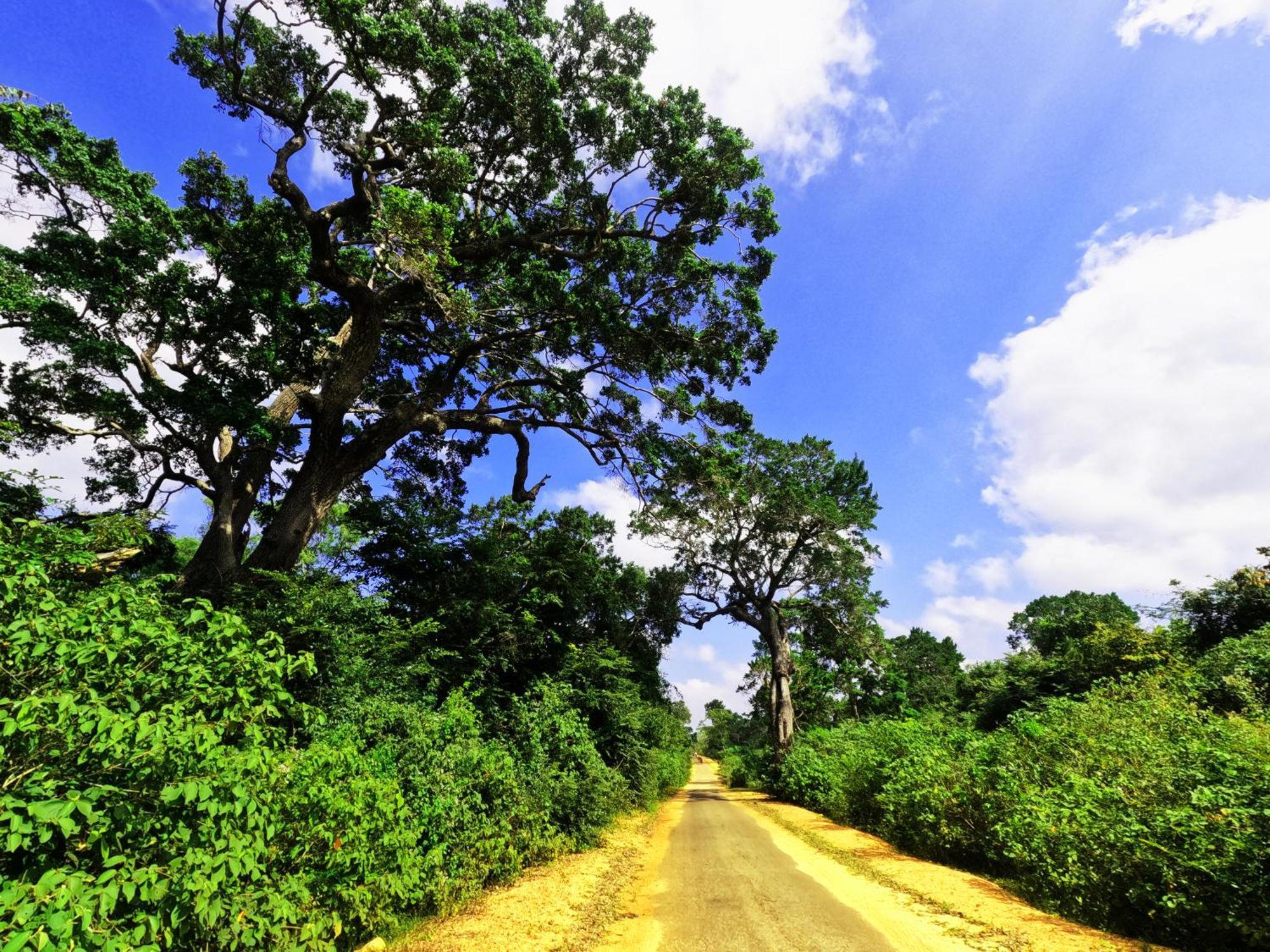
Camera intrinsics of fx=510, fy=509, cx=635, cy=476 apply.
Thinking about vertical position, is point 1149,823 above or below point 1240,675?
below

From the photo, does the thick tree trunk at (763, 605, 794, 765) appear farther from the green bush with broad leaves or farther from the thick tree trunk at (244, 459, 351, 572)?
the thick tree trunk at (244, 459, 351, 572)

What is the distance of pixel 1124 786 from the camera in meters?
5.89

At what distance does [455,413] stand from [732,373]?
273 inches

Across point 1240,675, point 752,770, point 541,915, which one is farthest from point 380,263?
point 752,770

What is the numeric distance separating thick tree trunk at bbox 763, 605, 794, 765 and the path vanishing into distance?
13.0 metres

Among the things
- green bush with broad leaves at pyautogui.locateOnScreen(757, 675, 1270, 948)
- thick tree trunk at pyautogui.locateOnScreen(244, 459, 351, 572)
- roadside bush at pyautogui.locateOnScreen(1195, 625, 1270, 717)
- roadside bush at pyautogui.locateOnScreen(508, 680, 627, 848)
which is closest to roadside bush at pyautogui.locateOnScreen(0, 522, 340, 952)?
roadside bush at pyautogui.locateOnScreen(508, 680, 627, 848)

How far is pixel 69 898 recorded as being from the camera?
2152mm

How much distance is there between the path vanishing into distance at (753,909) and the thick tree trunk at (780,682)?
13.0 metres

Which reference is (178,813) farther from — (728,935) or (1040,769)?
(1040,769)

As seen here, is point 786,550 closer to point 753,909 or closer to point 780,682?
point 780,682

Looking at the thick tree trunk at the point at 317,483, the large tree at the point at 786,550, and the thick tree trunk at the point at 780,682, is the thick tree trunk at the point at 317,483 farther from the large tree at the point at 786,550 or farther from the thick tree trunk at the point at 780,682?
the thick tree trunk at the point at 780,682

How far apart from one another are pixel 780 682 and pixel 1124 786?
18.4 m

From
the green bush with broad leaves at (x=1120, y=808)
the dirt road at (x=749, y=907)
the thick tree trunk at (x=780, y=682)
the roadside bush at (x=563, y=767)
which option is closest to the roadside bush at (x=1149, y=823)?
the green bush with broad leaves at (x=1120, y=808)

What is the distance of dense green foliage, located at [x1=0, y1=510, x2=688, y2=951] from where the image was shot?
2402 mm
